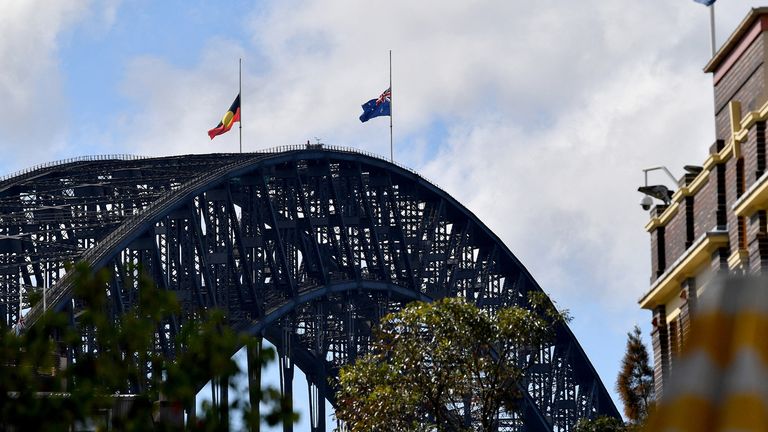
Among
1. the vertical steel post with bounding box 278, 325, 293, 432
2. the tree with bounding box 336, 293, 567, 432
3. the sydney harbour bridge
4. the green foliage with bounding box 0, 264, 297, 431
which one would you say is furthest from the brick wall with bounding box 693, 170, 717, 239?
the vertical steel post with bounding box 278, 325, 293, 432

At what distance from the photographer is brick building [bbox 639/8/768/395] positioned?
156 feet

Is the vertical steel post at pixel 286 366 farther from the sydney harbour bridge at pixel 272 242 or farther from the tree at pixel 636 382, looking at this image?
the tree at pixel 636 382

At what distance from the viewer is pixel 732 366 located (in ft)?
40.3

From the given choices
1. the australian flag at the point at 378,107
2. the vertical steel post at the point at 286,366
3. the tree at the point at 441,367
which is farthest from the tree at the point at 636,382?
the australian flag at the point at 378,107

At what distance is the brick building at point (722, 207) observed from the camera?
47.5 meters

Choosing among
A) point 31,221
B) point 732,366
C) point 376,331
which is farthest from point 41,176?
point 732,366

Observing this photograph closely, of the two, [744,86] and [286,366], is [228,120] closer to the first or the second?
[286,366]

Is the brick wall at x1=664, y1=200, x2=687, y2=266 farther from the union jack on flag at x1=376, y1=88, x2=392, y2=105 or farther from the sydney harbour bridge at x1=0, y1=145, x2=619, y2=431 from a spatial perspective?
the union jack on flag at x1=376, y1=88, x2=392, y2=105

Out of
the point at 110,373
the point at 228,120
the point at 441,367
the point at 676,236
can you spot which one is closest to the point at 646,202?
the point at 676,236

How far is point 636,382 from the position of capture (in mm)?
83500

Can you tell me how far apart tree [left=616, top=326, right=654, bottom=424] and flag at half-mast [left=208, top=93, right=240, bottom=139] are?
64804mm

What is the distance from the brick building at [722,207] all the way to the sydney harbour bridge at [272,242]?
175ft

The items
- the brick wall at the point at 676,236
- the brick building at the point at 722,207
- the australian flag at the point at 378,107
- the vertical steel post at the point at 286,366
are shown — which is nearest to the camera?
the brick building at the point at 722,207

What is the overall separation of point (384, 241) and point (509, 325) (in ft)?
316
